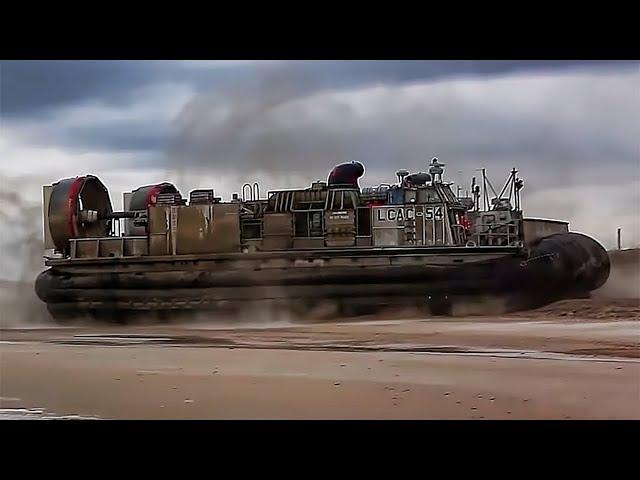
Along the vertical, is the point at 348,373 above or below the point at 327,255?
below

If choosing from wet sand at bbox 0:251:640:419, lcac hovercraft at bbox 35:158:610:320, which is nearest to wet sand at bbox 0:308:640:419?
wet sand at bbox 0:251:640:419

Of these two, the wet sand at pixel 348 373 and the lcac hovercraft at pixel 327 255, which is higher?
the lcac hovercraft at pixel 327 255

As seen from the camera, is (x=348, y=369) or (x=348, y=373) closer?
(x=348, y=373)

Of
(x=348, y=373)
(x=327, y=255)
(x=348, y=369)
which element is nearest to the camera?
(x=348, y=373)

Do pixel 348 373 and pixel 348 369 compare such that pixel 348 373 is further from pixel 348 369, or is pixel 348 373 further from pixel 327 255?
pixel 327 255

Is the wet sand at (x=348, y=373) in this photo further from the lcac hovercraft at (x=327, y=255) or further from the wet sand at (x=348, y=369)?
the lcac hovercraft at (x=327, y=255)

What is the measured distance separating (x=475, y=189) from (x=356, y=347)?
13.6ft

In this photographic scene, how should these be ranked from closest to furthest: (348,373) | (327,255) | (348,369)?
(348,373), (348,369), (327,255)

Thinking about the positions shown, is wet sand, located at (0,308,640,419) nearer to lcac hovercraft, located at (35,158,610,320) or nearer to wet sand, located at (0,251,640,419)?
wet sand, located at (0,251,640,419)

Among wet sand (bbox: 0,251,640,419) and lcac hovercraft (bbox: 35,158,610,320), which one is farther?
lcac hovercraft (bbox: 35,158,610,320)

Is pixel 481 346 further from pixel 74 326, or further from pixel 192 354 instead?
pixel 74 326

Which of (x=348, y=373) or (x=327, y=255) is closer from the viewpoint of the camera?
(x=348, y=373)

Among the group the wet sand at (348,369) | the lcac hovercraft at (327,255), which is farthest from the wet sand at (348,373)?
the lcac hovercraft at (327,255)

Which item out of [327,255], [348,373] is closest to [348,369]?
[348,373]
